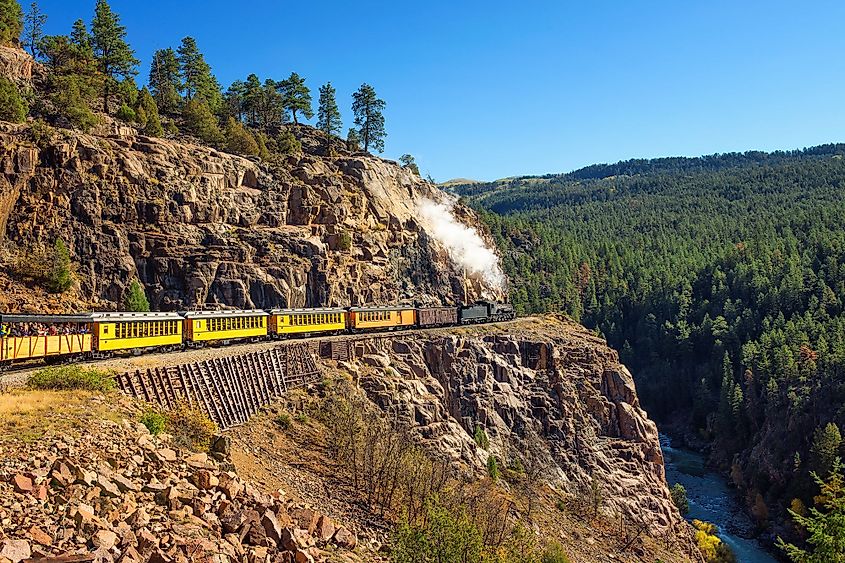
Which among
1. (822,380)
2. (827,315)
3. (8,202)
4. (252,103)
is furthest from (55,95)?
(827,315)

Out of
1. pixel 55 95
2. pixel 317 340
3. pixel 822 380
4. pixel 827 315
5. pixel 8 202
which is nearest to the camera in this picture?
pixel 317 340

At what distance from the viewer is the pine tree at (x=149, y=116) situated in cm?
5941

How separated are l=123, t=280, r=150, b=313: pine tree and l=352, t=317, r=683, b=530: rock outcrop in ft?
51.8

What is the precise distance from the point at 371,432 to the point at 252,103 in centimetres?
5712

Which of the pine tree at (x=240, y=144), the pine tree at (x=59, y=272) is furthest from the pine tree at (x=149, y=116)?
the pine tree at (x=59, y=272)

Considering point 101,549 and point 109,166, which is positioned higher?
point 109,166

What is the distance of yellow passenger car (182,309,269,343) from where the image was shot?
38312 mm

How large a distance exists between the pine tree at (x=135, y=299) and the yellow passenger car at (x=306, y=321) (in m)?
9.64

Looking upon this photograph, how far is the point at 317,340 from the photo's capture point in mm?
42156

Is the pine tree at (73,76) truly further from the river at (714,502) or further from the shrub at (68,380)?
the river at (714,502)

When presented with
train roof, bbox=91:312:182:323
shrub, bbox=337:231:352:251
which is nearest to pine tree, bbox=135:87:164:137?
shrub, bbox=337:231:352:251

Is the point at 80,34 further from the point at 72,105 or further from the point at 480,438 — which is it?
the point at 480,438

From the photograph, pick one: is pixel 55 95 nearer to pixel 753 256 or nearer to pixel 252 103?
pixel 252 103

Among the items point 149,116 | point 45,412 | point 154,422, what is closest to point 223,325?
point 154,422
